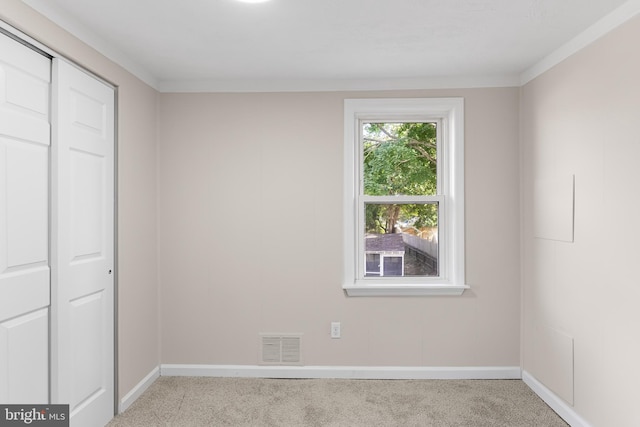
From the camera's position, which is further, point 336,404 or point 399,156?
point 399,156

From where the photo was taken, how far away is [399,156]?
139 inches

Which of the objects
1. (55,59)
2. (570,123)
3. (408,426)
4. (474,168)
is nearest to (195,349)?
(408,426)

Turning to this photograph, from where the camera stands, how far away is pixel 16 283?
196 centimetres

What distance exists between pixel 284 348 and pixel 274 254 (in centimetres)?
76

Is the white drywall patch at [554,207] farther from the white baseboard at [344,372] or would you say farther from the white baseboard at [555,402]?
the white baseboard at [344,372]

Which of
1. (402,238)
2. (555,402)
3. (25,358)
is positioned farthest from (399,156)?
(25,358)

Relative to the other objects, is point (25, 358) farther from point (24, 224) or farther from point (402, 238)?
→ point (402, 238)

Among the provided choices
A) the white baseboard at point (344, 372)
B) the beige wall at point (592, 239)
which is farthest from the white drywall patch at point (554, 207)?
the white baseboard at point (344, 372)

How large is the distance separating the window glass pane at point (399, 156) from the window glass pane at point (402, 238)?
0.55ft

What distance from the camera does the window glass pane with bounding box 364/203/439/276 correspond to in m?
3.51

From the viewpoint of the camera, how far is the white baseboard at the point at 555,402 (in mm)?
2586

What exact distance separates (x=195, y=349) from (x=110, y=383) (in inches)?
29.9

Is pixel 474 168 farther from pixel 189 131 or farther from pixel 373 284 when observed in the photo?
pixel 189 131

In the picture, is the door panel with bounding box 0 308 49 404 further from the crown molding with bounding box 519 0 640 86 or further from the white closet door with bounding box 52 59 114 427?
the crown molding with bounding box 519 0 640 86
